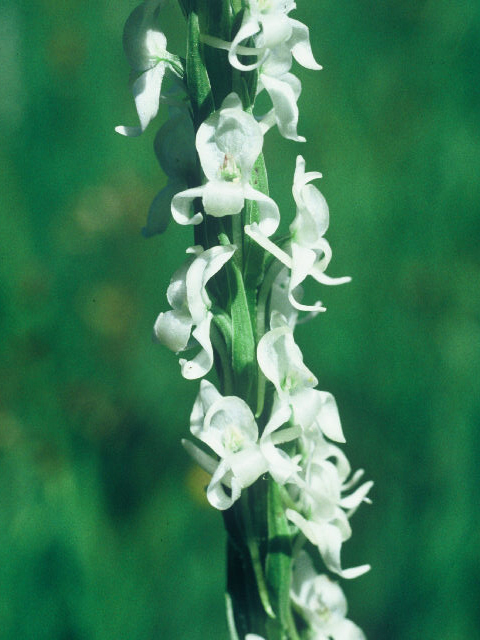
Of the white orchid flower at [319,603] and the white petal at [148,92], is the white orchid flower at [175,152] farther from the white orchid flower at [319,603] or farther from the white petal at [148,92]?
the white orchid flower at [319,603]

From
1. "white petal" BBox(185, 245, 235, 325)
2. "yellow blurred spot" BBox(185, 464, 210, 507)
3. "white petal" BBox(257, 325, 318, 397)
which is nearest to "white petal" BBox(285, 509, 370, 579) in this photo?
"white petal" BBox(257, 325, 318, 397)

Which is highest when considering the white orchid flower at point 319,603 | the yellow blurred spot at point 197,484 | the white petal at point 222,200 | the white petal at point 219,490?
the white petal at point 222,200

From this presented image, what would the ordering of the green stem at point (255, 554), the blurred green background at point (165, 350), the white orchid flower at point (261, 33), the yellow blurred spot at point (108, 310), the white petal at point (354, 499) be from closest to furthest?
the white orchid flower at point (261, 33) < the green stem at point (255, 554) < the white petal at point (354, 499) < the blurred green background at point (165, 350) < the yellow blurred spot at point (108, 310)

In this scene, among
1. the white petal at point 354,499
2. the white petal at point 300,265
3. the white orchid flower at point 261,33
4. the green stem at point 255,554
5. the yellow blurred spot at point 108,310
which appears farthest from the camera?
the yellow blurred spot at point 108,310

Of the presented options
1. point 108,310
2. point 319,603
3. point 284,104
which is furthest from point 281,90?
point 108,310

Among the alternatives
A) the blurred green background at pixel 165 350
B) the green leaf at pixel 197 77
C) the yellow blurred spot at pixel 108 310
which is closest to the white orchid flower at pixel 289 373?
the green leaf at pixel 197 77

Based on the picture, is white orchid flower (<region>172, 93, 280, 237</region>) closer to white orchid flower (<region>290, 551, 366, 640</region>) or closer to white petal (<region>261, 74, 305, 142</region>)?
white petal (<region>261, 74, 305, 142</region>)

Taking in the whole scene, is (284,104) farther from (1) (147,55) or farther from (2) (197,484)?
(2) (197,484)
